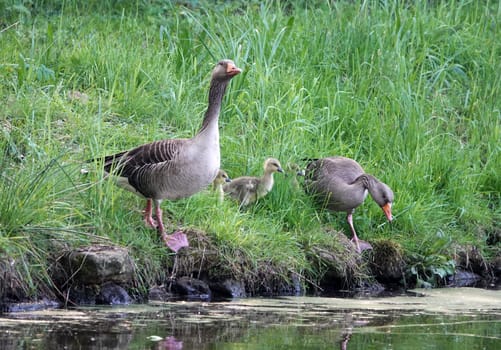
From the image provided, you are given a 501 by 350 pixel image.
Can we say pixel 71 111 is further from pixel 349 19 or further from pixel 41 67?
pixel 349 19

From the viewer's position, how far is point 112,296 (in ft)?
26.4

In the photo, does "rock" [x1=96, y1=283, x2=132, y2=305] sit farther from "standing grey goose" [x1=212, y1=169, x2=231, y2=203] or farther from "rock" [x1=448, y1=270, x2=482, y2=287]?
"rock" [x1=448, y1=270, x2=482, y2=287]

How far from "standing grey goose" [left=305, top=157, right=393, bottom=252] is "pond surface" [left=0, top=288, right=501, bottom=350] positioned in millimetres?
1393

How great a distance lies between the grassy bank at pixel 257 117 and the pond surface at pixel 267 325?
0.64 metres

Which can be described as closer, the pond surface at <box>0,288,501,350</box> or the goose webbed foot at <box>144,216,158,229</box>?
the pond surface at <box>0,288,501,350</box>

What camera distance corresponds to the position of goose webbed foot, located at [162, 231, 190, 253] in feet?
27.9

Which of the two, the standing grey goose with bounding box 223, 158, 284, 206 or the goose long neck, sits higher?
the goose long neck

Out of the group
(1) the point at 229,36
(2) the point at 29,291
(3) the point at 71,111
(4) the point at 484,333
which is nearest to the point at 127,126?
(3) the point at 71,111

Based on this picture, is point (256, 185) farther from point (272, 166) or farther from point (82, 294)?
point (82, 294)

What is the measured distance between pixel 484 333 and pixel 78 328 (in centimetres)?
292

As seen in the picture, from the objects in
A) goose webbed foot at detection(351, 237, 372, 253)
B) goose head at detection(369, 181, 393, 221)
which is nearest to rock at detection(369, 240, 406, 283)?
goose webbed foot at detection(351, 237, 372, 253)

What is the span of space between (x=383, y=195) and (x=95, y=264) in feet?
10.6

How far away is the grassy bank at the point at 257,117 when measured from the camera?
850cm

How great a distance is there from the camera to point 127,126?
1032 cm
